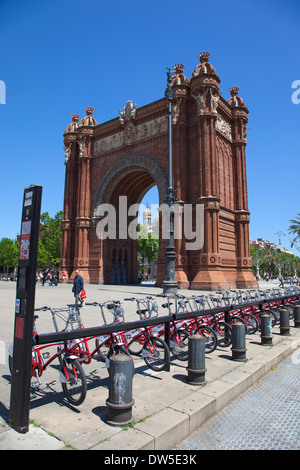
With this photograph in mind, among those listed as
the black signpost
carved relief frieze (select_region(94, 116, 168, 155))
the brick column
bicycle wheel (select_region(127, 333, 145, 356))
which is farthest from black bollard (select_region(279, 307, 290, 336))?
carved relief frieze (select_region(94, 116, 168, 155))

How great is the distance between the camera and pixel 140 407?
3.86m

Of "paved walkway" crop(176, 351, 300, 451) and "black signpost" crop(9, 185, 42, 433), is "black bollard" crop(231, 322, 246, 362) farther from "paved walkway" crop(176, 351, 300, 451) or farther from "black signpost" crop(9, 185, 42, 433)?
"black signpost" crop(9, 185, 42, 433)

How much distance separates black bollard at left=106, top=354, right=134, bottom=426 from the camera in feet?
11.1

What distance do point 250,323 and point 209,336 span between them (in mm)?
1951

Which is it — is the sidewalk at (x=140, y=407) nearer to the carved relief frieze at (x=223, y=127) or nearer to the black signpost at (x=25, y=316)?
the black signpost at (x=25, y=316)

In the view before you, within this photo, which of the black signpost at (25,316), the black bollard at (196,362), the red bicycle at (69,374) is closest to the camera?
the black signpost at (25,316)

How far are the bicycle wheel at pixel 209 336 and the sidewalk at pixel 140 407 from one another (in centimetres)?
32

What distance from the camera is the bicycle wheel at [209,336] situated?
6533mm

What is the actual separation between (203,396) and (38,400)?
216 cm

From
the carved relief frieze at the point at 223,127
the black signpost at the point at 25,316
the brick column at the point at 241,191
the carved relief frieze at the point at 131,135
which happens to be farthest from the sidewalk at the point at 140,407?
the carved relief frieze at the point at 223,127

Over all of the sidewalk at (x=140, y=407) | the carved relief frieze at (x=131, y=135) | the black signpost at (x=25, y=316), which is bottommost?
the sidewalk at (x=140, y=407)

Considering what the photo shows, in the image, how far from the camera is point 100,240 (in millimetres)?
32156
